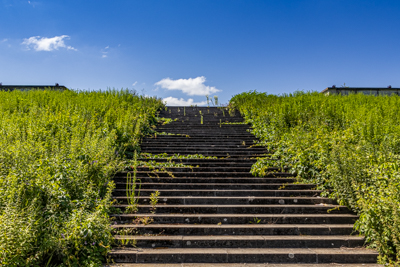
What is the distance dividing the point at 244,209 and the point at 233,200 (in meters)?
0.40

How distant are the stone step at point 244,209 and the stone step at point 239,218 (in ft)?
0.76

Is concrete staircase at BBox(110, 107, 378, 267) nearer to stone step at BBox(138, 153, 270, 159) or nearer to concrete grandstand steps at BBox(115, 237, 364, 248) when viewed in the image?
concrete grandstand steps at BBox(115, 237, 364, 248)

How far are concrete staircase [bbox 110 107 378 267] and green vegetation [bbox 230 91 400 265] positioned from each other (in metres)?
0.38

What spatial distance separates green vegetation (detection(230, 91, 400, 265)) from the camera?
4969 mm

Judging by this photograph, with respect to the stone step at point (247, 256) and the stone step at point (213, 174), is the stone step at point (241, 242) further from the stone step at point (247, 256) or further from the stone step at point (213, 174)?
the stone step at point (213, 174)

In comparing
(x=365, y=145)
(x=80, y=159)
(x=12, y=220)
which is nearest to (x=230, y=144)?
(x=365, y=145)

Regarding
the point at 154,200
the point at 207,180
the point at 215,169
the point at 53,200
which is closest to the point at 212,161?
the point at 215,169

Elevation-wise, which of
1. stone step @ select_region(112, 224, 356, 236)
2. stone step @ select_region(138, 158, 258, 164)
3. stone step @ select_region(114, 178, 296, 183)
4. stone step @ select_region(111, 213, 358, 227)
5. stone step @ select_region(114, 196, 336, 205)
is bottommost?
stone step @ select_region(112, 224, 356, 236)

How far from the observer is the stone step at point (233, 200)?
266 inches

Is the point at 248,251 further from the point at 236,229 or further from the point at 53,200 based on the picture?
the point at 53,200

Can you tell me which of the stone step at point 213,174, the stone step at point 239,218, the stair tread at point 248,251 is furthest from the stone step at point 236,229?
the stone step at point 213,174

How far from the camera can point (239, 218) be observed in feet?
20.0

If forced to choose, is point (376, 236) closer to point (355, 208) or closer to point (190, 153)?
point (355, 208)

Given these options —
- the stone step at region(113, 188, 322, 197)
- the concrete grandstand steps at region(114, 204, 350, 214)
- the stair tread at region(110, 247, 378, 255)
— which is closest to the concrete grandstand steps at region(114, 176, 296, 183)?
the stone step at region(113, 188, 322, 197)
